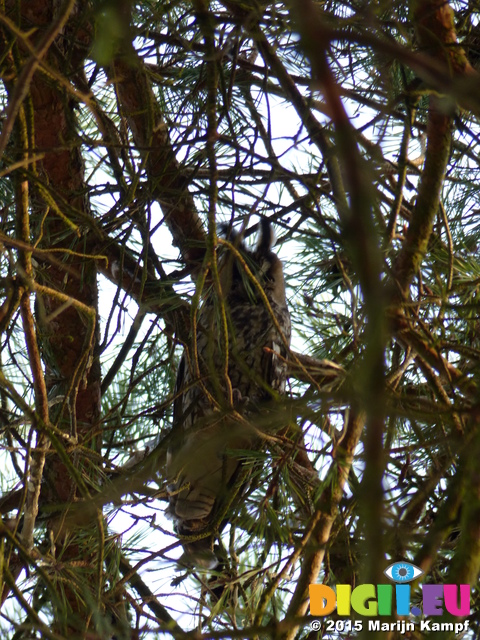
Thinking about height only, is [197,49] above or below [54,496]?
above

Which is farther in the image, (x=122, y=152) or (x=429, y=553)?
(x=122, y=152)

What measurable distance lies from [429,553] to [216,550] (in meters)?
1.18

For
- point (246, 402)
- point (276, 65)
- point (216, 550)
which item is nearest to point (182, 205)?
point (246, 402)

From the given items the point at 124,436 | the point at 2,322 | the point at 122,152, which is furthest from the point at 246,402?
Answer: the point at 2,322

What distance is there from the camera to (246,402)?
2.05 meters

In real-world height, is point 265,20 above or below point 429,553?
above

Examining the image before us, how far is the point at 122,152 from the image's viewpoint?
1.83 metres

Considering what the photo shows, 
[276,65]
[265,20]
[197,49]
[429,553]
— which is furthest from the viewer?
[197,49]

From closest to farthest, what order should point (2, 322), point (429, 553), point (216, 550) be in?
point (429, 553)
point (2, 322)
point (216, 550)

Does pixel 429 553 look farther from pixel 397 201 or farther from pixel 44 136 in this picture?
pixel 44 136

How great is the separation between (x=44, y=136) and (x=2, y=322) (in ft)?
3.33

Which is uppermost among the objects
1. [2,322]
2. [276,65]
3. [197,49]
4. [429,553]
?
[197,49]

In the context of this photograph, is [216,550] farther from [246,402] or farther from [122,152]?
[122,152]

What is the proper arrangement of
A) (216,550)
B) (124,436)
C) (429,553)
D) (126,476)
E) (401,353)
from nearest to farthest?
(429,553)
(126,476)
(401,353)
(216,550)
(124,436)
